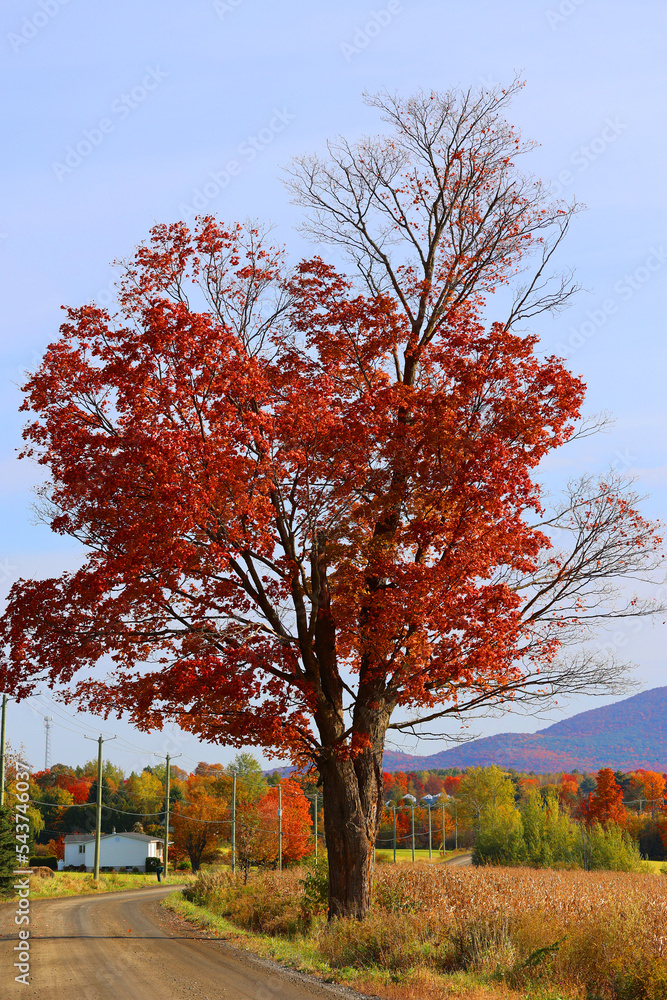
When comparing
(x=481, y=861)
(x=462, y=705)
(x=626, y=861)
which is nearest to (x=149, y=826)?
(x=481, y=861)

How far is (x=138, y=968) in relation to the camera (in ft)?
38.0

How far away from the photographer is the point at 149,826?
3435 inches

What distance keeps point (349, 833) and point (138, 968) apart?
12.6 ft

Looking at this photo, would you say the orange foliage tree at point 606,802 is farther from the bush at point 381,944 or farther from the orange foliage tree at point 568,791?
the bush at point 381,944

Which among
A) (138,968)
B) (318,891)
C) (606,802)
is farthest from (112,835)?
(138,968)

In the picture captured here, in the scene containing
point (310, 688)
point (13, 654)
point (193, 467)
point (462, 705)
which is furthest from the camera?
point (462, 705)

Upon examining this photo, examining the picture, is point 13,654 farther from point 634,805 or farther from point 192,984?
point 634,805

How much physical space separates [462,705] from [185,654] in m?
5.24

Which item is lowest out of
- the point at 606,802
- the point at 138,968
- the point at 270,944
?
the point at 606,802

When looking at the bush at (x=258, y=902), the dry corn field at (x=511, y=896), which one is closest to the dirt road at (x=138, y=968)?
the bush at (x=258, y=902)

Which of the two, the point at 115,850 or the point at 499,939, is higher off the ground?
the point at 499,939

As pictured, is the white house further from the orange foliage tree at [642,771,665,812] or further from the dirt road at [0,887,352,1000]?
the dirt road at [0,887,352,1000]

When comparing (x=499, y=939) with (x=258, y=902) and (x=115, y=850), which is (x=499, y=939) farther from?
(x=115, y=850)

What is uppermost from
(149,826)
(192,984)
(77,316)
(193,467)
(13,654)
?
(77,316)
